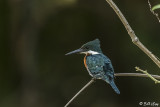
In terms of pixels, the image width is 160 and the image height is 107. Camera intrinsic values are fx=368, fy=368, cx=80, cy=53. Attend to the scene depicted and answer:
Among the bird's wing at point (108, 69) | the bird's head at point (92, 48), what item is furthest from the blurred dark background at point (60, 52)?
the bird's wing at point (108, 69)

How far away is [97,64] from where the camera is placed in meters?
3.78

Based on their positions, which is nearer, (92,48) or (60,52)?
(92,48)

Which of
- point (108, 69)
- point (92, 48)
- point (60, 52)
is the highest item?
point (92, 48)

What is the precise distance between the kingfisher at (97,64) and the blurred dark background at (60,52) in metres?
3.22

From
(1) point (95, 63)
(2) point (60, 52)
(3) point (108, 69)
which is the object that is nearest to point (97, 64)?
(1) point (95, 63)

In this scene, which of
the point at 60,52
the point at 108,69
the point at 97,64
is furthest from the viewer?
the point at 60,52

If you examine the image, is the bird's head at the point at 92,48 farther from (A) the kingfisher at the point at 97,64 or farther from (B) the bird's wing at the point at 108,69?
(B) the bird's wing at the point at 108,69

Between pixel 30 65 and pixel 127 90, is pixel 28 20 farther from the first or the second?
pixel 127 90

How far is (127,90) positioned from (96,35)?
1.30 m

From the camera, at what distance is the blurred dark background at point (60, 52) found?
725cm

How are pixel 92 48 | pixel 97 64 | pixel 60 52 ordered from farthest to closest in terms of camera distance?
1. pixel 60 52
2. pixel 92 48
3. pixel 97 64

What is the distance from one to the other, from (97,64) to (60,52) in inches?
152

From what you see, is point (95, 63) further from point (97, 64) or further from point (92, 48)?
point (92, 48)

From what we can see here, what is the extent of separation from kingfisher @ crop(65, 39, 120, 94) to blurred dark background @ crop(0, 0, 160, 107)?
3.22 meters
